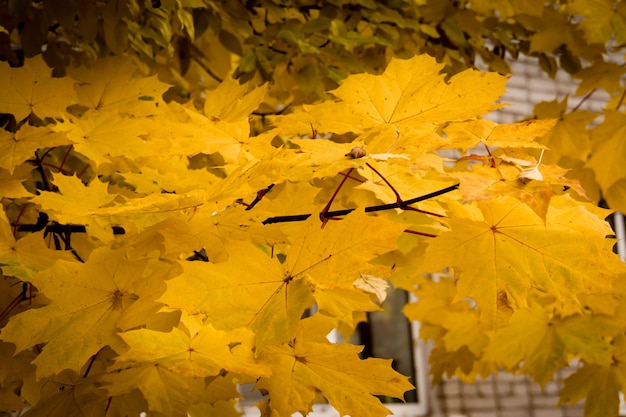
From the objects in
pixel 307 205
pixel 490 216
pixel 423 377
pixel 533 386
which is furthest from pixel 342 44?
pixel 533 386

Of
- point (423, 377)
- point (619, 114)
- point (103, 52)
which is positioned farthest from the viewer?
point (423, 377)

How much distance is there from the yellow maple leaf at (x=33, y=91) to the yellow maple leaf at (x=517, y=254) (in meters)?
0.54

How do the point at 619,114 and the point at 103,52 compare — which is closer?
the point at 103,52

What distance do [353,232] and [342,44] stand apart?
2.43 ft

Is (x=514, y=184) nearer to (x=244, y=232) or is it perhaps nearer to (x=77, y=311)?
(x=244, y=232)

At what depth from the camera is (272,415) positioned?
0.76 m

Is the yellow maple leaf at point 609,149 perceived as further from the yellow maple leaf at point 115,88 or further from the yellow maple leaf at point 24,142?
the yellow maple leaf at point 24,142

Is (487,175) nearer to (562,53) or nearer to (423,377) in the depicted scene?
(562,53)

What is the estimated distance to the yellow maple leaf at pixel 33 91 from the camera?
0.87 meters

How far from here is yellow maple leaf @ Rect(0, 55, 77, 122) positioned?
874mm

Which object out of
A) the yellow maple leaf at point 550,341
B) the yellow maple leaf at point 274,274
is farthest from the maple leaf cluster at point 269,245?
the yellow maple leaf at point 550,341

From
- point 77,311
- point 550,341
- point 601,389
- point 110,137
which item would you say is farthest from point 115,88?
point 601,389

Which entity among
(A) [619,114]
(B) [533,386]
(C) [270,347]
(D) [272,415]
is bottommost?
(B) [533,386]

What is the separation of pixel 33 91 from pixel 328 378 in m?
0.55
